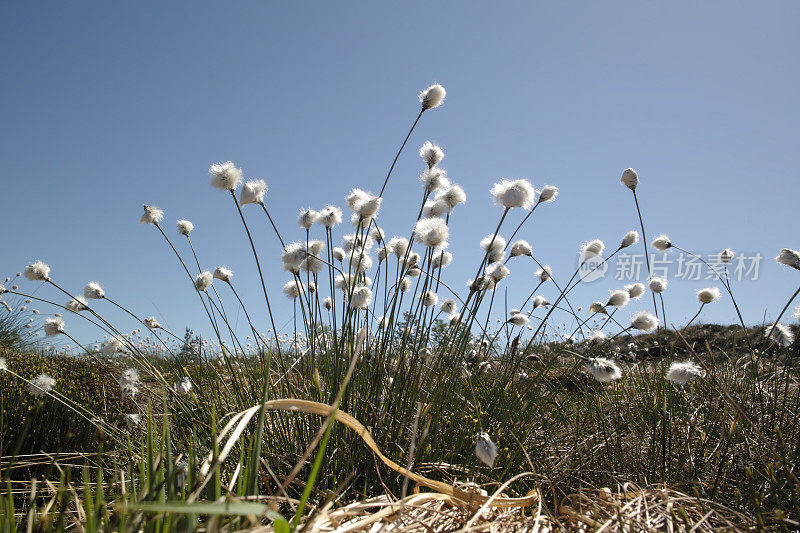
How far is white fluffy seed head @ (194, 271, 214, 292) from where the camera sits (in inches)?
121

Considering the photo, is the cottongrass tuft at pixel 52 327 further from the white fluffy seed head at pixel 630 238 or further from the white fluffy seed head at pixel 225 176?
the white fluffy seed head at pixel 630 238

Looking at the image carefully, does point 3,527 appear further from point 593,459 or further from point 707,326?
point 707,326

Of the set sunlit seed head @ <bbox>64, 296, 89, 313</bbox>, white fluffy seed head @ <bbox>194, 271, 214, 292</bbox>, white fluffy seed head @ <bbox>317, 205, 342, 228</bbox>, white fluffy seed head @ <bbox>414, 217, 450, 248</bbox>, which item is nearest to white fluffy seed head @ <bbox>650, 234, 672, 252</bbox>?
white fluffy seed head @ <bbox>414, 217, 450, 248</bbox>

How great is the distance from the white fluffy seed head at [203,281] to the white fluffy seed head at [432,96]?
1809mm

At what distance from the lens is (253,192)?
99.0 inches

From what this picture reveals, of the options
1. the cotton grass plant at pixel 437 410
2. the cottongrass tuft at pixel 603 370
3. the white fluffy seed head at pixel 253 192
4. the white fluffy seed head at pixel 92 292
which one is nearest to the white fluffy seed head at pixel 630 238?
the cotton grass plant at pixel 437 410

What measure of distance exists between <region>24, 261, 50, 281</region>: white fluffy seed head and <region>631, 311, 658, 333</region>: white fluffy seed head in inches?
148

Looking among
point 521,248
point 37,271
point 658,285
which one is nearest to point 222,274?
point 37,271

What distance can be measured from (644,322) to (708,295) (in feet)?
2.47

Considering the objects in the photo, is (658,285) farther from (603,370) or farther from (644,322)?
(603,370)

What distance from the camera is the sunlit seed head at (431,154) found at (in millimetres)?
2830

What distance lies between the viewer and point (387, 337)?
2457 millimetres

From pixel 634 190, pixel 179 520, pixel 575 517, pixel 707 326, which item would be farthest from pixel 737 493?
pixel 707 326

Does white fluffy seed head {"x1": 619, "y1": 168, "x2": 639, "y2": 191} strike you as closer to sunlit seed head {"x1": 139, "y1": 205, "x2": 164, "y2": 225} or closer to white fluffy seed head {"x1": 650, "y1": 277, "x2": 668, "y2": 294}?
white fluffy seed head {"x1": 650, "y1": 277, "x2": 668, "y2": 294}
